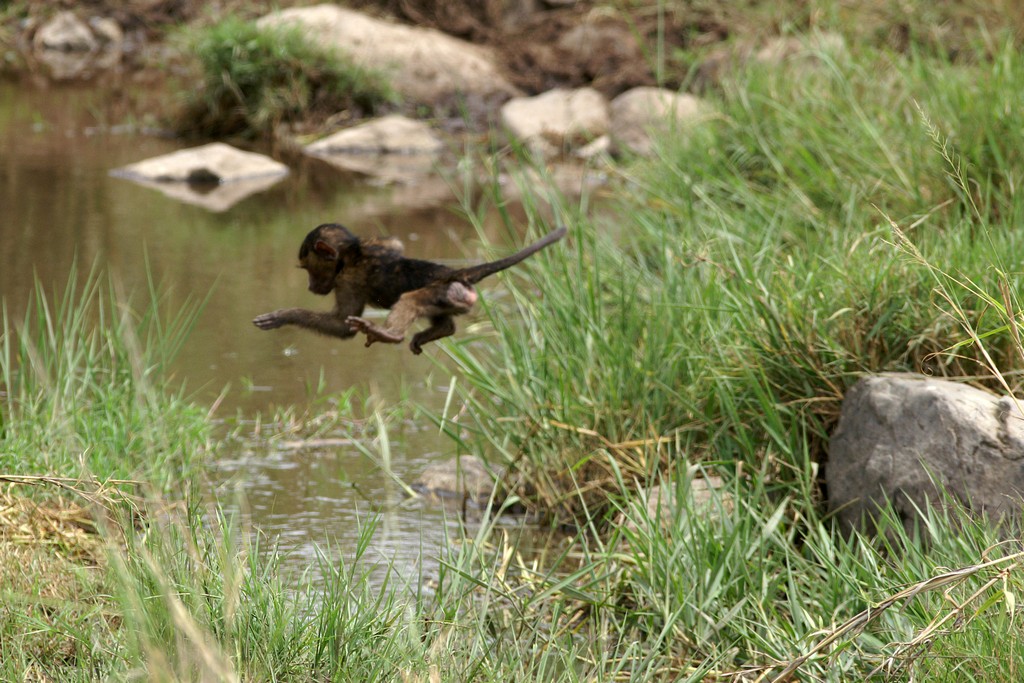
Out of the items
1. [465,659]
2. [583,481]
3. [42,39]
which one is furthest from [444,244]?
[42,39]

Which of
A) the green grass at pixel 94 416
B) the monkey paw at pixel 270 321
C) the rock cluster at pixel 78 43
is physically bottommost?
the rock cluster at pixel 78 43

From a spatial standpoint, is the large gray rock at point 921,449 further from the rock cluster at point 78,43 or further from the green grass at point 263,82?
the rock cluster at point 78,43

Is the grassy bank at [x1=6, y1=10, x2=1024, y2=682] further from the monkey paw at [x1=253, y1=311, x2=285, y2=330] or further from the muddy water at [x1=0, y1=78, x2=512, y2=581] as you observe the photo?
the monkey paw at [x1=253, y1=311, x2=285, y2=330]

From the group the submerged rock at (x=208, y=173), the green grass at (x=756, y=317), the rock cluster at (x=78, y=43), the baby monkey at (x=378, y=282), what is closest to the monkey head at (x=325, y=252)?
the baby monkey at (x=378, y=282)

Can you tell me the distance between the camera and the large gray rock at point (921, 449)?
3100 millimetres

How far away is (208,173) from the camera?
30.2 ft

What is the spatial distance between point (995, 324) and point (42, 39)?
14.0m

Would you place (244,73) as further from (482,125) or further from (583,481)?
(583,481)

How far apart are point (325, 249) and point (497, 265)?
23 cm

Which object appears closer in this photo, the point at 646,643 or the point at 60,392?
the point at 646,643

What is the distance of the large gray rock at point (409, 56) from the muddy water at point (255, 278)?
2205mm

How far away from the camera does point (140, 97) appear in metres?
12.7

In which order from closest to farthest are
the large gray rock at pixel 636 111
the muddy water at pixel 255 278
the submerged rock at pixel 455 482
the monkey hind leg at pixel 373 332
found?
the monkey hind leg at pixel 373 332
the muddy water at pixel 255 278
the submerged rock at pixel 455 482
the large gray rock at pixel 636 111

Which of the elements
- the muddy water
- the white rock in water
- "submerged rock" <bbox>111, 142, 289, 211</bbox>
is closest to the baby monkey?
the muddy water
